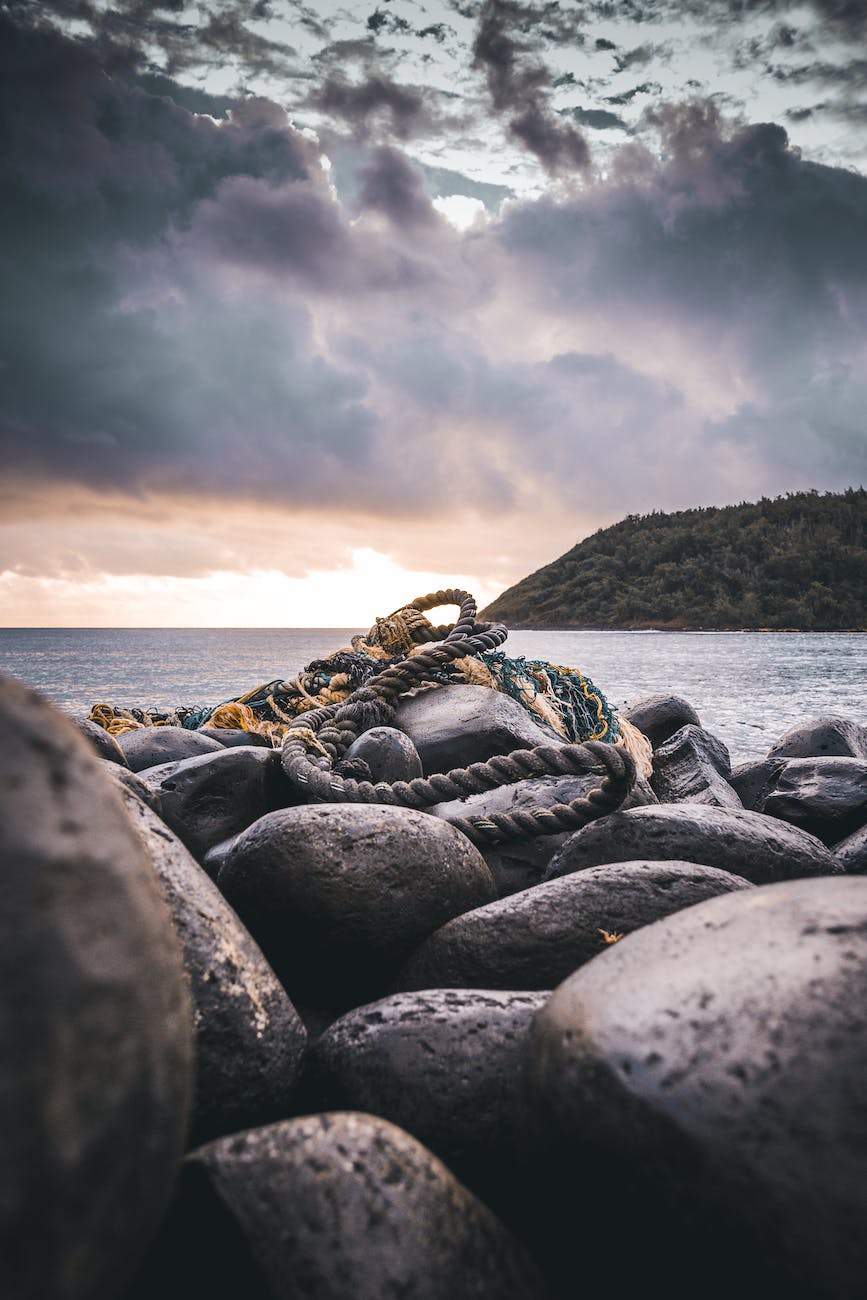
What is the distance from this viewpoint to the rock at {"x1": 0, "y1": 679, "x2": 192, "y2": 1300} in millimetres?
702

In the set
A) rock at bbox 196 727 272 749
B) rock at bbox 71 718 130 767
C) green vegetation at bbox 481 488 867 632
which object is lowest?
rock at bbox 196 727 272 749

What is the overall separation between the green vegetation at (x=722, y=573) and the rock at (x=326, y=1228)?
8645 cm

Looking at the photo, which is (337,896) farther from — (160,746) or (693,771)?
(693,771)

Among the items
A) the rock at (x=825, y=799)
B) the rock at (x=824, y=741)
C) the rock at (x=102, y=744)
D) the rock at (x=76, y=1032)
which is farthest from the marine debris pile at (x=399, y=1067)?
the rock at (x=824, y=741)

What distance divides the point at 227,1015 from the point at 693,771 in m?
3.80

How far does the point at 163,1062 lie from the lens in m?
0.83

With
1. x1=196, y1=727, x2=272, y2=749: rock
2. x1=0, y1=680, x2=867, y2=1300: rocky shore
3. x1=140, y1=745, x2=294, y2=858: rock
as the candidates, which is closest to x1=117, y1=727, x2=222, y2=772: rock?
x1=196, y1=727, x2=272, y2=749: rock

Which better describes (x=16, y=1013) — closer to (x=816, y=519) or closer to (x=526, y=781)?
(x=526, y=781)

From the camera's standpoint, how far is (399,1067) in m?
1.50

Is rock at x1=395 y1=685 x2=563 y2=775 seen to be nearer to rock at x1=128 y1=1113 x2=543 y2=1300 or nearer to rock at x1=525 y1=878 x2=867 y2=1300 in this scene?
rock at x1=525 y1=878 x2=867 y2=1300

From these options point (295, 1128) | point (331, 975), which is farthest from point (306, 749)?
point (295, 1128)

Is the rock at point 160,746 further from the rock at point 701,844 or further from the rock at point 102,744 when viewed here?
the rock at point 701,844

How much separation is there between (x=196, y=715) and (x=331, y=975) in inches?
178

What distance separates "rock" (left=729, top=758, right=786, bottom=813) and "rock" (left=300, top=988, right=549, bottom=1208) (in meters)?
3.37
